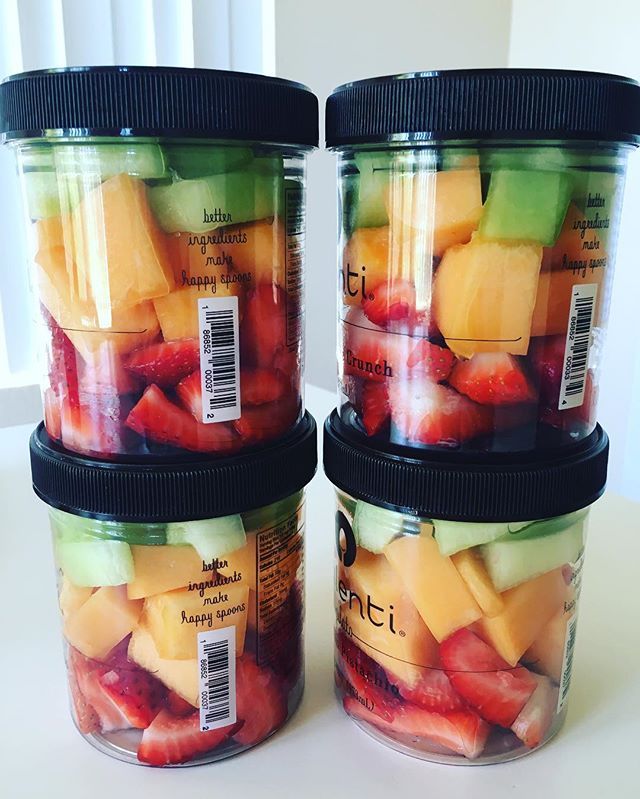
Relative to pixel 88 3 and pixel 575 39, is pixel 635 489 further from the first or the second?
pixel 88 3

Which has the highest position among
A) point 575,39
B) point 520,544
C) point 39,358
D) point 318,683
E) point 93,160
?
point 575,39

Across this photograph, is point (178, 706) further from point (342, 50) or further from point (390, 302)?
point (342, 50)

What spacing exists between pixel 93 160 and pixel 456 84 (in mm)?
222

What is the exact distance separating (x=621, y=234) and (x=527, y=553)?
1370 millimetres

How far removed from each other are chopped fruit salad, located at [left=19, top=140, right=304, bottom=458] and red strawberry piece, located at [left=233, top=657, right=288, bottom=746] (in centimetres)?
17

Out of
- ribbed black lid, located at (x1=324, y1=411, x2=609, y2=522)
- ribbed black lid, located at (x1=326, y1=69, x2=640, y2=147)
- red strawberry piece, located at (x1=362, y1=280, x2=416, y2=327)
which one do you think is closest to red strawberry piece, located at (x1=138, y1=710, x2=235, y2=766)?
ribbed black lid, located at (x1=324, y1=411, x2=609, y2=522)

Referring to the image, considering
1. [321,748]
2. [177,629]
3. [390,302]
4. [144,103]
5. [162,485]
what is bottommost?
[321,748]

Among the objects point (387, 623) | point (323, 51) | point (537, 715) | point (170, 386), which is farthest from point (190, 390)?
point (323, 51)

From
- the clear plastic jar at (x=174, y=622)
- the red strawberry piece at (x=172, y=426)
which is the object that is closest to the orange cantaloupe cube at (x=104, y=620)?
the clear plastic jar at (x=174, y=622)

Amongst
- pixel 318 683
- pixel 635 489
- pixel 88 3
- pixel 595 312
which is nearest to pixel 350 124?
pixel 595 312

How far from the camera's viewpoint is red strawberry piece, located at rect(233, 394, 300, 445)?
0.57 meters

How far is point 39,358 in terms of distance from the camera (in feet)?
1.97

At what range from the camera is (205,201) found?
51 centimetres

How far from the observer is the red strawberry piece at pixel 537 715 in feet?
1.99
